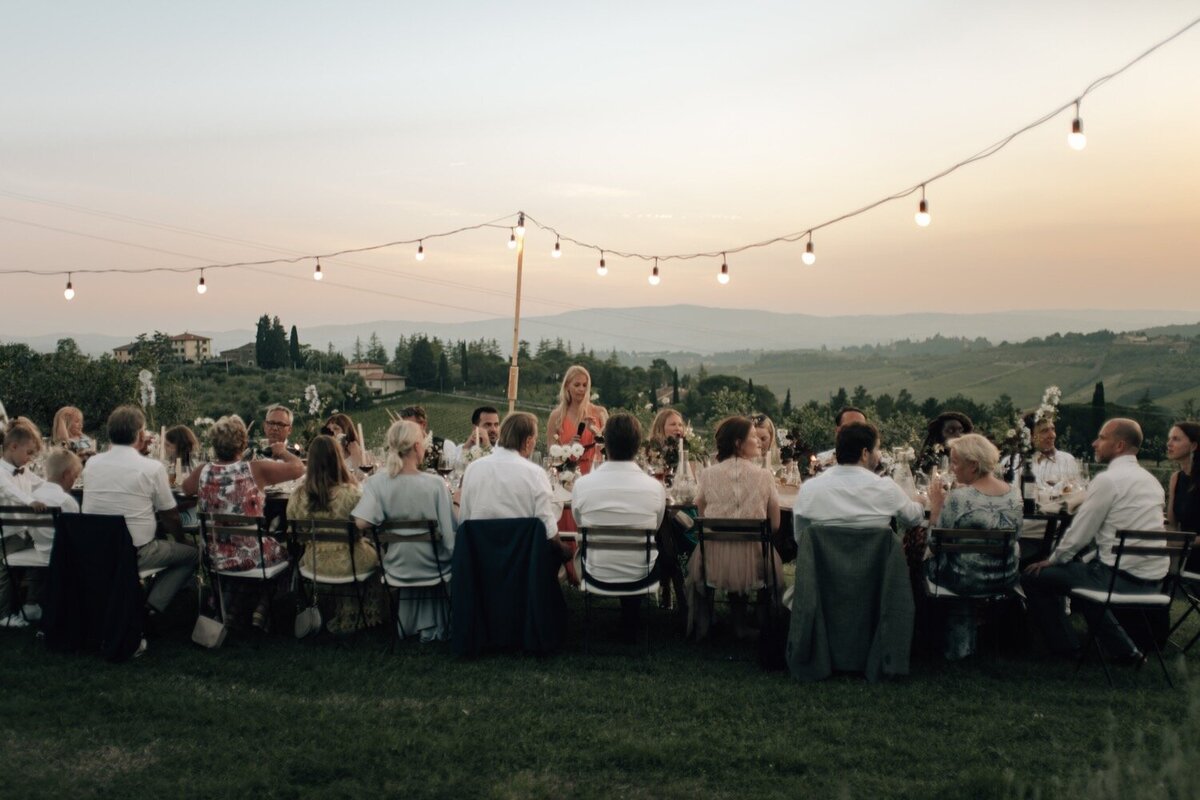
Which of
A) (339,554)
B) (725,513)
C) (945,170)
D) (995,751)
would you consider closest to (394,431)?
(339,554)

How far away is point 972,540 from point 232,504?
4358 millimetres

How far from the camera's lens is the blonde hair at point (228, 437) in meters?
5.41

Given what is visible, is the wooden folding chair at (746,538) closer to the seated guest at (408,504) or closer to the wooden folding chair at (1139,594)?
the seated guest at (408,504)

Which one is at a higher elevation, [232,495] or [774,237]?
[774,237]

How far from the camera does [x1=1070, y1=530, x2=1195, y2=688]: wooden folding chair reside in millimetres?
4605

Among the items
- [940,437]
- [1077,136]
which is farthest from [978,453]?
[1077,136]

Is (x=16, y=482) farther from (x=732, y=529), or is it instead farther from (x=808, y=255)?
(x=808, y=255)

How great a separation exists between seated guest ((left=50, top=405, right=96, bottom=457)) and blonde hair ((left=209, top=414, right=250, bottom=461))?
265 cm

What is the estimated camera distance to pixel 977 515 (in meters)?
4.89

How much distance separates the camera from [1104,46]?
8484 millimetres

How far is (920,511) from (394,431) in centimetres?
299

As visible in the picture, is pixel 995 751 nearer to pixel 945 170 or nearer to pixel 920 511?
pixel 920 511

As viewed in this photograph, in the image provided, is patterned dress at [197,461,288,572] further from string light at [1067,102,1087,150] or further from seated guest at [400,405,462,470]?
string light at [1067,102,1087,150]

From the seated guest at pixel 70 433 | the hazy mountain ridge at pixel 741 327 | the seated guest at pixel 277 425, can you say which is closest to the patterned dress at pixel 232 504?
the seated guest at pixel 277 425
